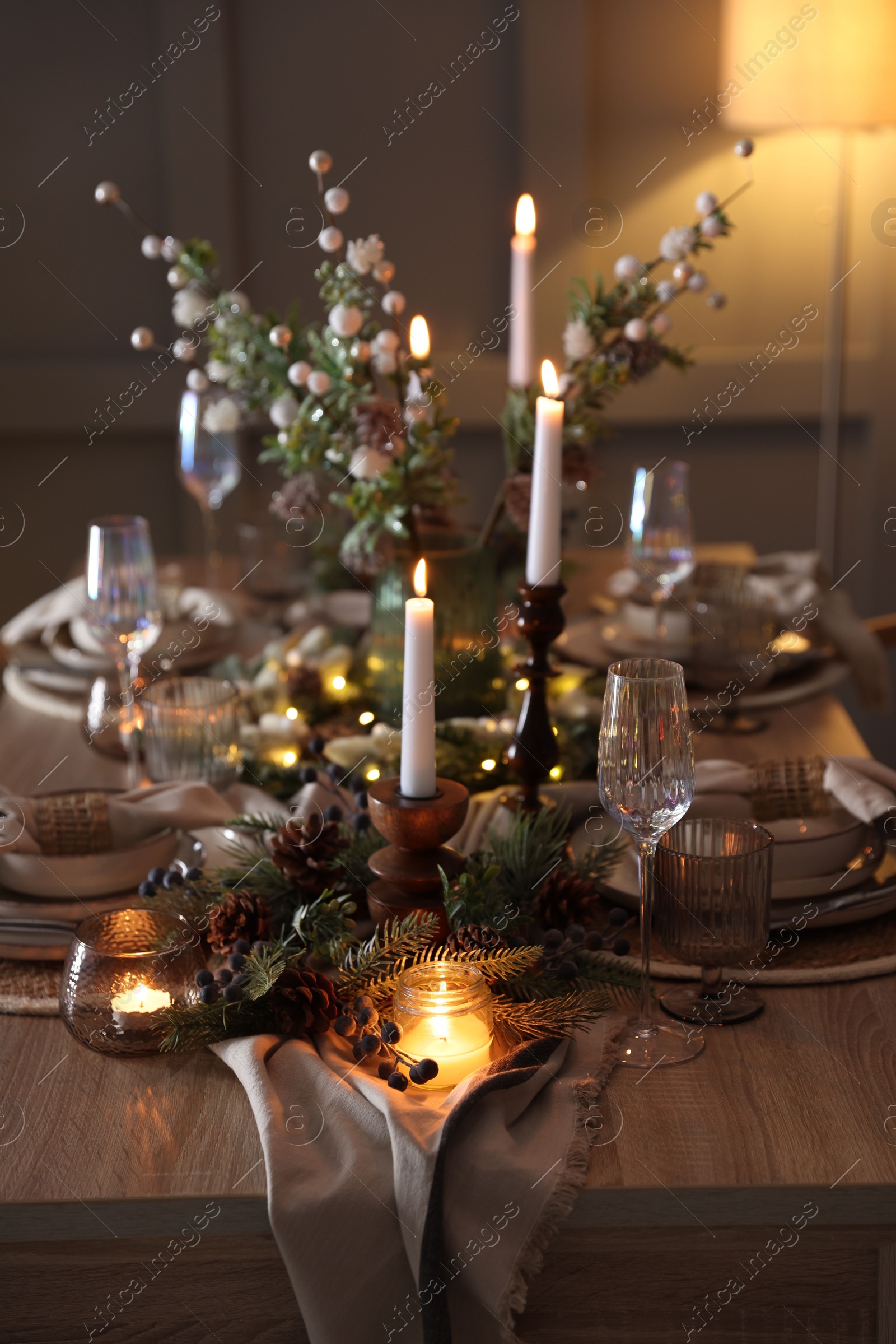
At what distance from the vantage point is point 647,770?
Answer: 73 centimetres

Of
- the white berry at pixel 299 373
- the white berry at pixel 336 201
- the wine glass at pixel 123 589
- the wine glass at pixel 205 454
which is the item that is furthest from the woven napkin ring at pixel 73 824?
the wine glass at pixel 205 454

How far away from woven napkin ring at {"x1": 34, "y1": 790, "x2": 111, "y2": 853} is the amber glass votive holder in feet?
1.44

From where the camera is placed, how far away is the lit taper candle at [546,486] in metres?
0.94

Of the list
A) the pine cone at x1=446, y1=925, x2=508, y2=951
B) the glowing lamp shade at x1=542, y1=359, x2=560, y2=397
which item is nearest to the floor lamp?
the glowing lamp shade at x1=542, y1=359, x2=560, y2=397

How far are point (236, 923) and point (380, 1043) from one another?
134 mm

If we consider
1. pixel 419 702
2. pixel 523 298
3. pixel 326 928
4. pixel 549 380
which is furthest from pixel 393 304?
pixel 326 928

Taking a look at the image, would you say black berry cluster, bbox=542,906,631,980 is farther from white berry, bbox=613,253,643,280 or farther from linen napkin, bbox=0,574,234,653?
linen napkin, bbox=0,574,234,653

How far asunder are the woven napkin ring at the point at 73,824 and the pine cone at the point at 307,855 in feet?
0.57

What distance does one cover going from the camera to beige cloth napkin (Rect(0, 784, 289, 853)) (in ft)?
3.06

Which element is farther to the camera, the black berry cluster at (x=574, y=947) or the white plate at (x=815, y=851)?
the white plate at (x=815, y=851)

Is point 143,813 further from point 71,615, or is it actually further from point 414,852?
point 71,615

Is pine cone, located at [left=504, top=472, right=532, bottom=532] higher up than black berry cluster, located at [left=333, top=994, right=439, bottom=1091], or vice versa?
pine cone, located at [left=504, top=472, right=532, bottom=532]

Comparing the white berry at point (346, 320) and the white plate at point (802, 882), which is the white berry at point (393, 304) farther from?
the white plate at point (802, 882)

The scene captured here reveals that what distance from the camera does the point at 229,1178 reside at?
2.16 feet
